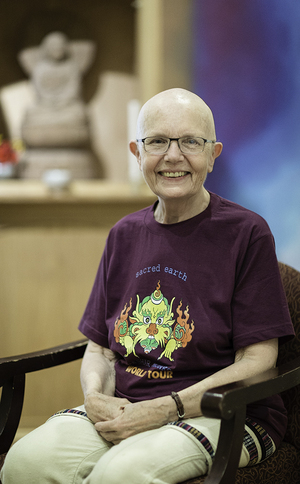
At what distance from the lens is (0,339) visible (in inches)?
98.3

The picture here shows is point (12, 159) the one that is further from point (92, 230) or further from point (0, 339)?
point (0, 339)

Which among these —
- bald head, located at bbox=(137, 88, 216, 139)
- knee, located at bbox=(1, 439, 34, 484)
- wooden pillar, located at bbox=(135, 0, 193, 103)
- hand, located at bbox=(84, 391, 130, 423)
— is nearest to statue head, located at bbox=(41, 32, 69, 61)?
wooden pillar, located at bbox=(135, 0, 193, 103)

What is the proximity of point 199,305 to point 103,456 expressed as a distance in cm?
42

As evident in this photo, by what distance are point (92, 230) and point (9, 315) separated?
570 mm

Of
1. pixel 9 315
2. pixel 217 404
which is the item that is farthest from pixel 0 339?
pixel 217 404

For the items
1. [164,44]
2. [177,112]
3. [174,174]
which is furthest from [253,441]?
[164,44]

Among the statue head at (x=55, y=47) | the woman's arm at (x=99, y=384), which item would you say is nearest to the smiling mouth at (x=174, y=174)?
the woman's arm at (x=99, y=384)

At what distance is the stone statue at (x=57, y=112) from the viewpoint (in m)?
2.71

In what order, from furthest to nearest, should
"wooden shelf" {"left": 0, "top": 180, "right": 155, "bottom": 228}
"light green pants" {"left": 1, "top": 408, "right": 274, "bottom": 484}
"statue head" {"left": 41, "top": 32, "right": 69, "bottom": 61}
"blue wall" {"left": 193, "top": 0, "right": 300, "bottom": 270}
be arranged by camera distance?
"statue head" {"left": 41, "top": 32, "right": 69, "bottom": 61} → "wooden shelf" {"left": 0, "top": 180, "right": 155, "bottom": 228} → "blue wall" {"left": 193, "top": 0, "right": 300, "bottom": 270} → "light green pants" {"left": 1, "top": 408, "right": 274, "bottom": 484}

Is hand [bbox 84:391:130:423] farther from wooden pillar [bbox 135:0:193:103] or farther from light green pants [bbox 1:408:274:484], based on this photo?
wooden pillar [bbox 135:0:193:103]

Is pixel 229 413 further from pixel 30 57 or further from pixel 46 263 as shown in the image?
pixel 30 57

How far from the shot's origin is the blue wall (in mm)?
2131

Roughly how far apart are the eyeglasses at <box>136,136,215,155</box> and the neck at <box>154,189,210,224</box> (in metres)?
0.14

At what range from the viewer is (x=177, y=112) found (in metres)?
1.33
